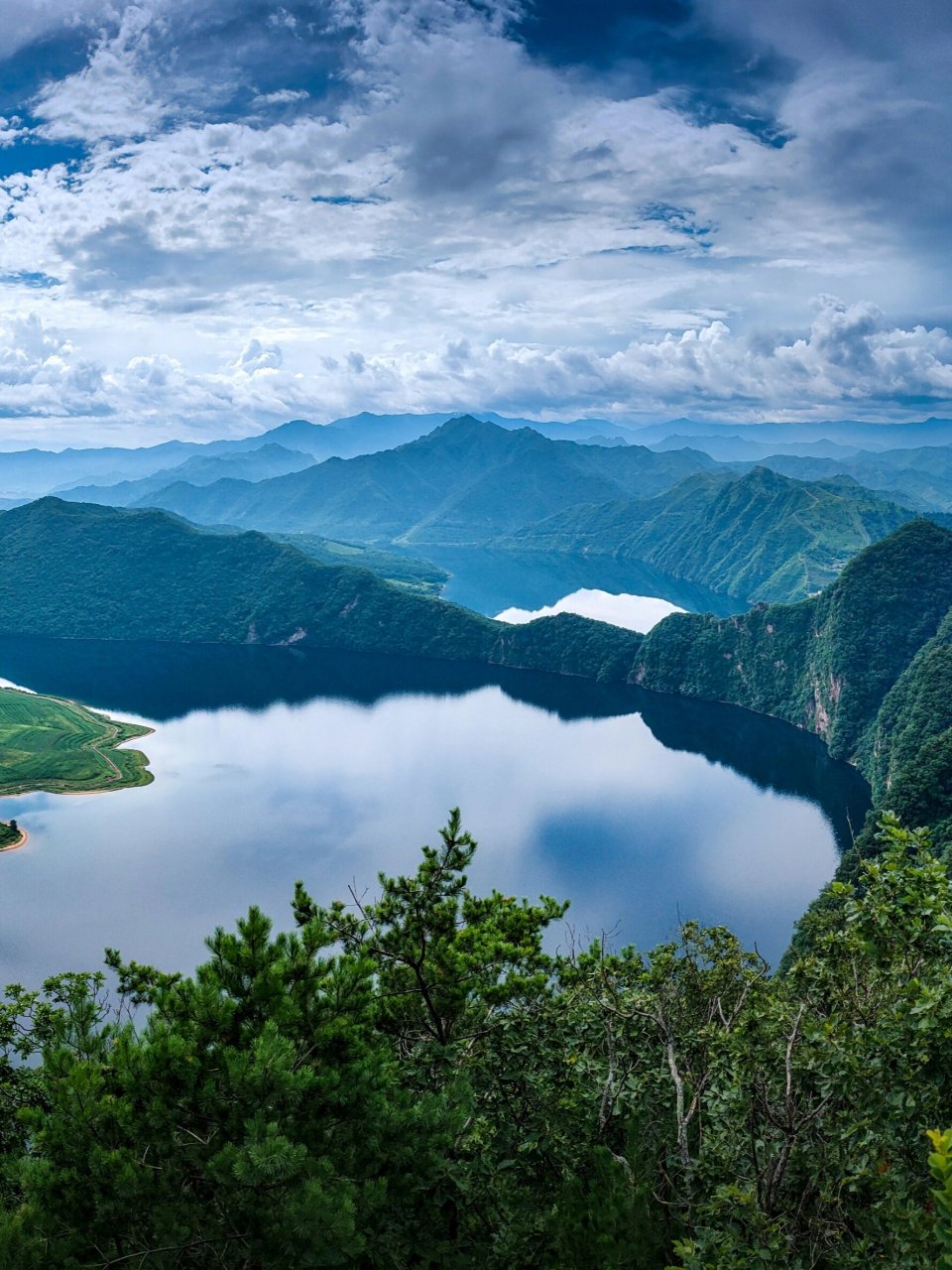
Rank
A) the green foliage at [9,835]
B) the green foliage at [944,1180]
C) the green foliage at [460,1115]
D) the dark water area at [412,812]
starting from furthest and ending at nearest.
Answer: the green foliage at [9,835] → the dark water area at [412,812] → the green foliage at [460,1115] → the green foliage at [944,1180]

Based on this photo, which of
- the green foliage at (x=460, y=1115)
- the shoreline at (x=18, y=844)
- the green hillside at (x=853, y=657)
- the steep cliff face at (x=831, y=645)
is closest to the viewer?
the green foliage at (x=460, y=1115)

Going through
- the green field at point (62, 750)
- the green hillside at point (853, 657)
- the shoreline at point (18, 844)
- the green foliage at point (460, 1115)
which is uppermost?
the green hillside at point (853, 657)

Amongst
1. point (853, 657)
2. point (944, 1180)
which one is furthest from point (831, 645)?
point (944, 1180)

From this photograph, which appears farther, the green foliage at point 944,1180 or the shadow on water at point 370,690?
the shadow on water at point 370,690

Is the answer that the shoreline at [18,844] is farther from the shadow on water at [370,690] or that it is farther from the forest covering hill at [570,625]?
the forest covering hill at [570,625]

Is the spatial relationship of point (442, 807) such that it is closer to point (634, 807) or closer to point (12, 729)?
point (634, 807)

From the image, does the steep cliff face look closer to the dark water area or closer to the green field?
the dark water area

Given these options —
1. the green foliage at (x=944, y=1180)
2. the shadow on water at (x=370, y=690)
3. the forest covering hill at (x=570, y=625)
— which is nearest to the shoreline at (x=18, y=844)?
the shadow on water at (x=370, y=690)
